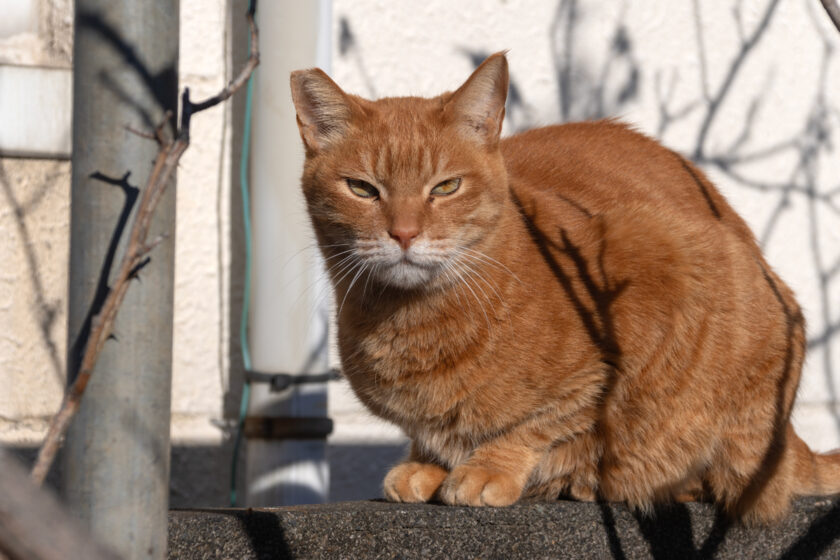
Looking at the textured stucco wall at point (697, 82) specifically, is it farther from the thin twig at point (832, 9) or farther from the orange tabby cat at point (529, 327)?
the thin twig at point (832, 9)

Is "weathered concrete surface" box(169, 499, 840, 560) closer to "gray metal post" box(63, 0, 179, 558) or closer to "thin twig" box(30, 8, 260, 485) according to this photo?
"gray metal post" box(63, 0, 179, 558)

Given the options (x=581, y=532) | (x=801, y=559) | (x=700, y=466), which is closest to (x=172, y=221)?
(x=581, y=532)

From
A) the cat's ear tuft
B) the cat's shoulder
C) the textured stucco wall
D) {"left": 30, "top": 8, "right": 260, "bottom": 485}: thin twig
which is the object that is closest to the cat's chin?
the cat's ear tuft

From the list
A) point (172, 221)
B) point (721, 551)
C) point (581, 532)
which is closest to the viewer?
point (172, 221)

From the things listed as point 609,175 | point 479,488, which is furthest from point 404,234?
point 609,175

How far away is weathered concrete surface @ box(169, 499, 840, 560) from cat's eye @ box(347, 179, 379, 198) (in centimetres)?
71

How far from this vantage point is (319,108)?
2.10m

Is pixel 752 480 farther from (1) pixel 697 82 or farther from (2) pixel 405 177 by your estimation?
(1) pixel 697 82

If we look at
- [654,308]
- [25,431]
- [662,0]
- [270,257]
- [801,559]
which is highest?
[662,0]

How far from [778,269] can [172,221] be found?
3330 millimetres

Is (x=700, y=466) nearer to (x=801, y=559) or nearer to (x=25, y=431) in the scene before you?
(x=801, y=559)

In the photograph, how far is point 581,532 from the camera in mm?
1859

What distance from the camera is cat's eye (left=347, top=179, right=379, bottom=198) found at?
6.70 ft

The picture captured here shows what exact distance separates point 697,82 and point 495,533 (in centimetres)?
253
